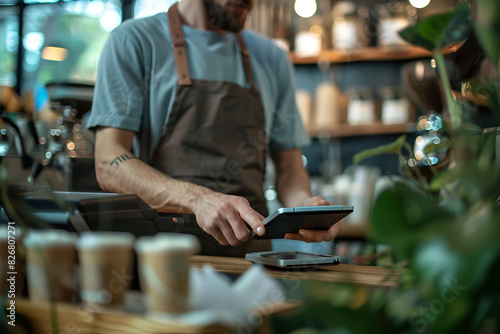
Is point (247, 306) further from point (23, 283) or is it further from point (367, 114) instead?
point (367, 114)

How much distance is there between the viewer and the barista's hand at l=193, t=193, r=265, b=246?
0.95 metres

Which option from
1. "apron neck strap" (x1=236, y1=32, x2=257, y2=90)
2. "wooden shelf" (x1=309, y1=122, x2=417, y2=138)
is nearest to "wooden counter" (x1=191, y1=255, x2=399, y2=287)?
"apron neck strap" (x1=236, y1=32, x2=257, y2=90)

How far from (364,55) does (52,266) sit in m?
2.84

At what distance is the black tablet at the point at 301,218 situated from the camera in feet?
2.84

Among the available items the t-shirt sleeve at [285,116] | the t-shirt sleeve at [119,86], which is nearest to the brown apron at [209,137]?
the t-shirt sleeve at [119,86]

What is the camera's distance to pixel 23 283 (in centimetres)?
51

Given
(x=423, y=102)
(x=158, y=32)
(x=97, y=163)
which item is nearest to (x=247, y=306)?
(x=97, y=163)

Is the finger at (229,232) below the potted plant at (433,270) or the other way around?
below

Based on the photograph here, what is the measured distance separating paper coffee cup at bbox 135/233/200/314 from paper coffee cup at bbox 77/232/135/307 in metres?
0.04

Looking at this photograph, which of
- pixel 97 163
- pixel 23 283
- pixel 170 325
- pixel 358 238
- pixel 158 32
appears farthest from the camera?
pixel 358 238

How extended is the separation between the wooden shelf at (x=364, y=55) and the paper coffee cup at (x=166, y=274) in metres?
2.81

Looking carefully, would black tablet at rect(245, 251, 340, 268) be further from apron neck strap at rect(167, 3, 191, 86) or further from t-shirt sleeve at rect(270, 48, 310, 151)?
t-shirt sleeve at rect(270, 48, 310, 151)

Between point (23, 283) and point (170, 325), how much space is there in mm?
189

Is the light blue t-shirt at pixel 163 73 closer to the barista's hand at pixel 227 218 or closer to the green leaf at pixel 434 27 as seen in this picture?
the barista's hand at pixel 227 218
